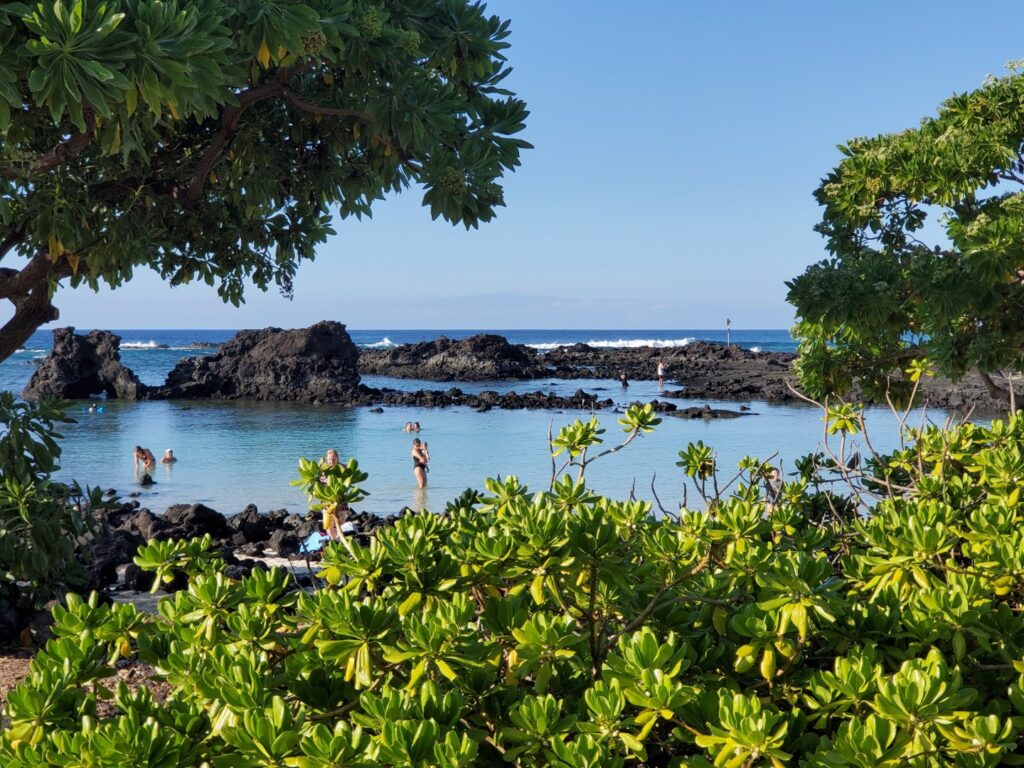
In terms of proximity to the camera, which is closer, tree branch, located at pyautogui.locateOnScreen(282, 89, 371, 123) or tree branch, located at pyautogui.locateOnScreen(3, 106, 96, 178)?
tree branch, located at pyautogui.locateOnScreen(3, 106, 96, 178)

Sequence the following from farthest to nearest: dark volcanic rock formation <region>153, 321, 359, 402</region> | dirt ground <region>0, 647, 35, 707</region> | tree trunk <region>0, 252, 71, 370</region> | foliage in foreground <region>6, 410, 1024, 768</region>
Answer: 1. dark volcanic rock formation <region>153, 321, 359, 402</region>
2. tree trunk <region>0, 252, 71, 370</region>
3. dirt ground <region>0, 647, 35, 707</region>
4. foliage in foreground <region>6, 410, 1024, 768</region>

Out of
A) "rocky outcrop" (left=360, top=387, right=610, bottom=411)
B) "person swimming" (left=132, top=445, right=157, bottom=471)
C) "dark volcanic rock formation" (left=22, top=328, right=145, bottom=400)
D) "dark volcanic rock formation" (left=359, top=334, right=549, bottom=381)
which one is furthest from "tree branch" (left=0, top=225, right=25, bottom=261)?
"dark volcanic rock formation" (left=359, top=334, right=549, bottom=381)

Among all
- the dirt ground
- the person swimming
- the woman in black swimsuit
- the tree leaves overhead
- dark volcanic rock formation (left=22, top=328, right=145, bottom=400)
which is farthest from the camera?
dark volcanic rock formation (left=22, top=328, right=145, bottom=400)

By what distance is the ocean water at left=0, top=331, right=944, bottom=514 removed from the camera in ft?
64.0

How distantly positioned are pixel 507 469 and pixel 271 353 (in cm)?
2814

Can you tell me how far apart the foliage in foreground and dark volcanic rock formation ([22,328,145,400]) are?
45.6 metres

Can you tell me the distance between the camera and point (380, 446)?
27.3 meters

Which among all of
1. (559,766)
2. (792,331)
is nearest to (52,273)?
(559,766)

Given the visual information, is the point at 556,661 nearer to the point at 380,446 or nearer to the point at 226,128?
the point at 226,128

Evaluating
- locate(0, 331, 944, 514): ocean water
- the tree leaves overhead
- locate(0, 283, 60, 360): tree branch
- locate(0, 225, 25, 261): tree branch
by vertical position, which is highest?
the tree leaves overhead

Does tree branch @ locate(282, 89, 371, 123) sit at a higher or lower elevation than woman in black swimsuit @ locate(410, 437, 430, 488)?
higher

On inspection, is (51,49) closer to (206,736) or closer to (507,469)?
(206,736)

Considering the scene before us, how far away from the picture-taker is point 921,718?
80.0 inches

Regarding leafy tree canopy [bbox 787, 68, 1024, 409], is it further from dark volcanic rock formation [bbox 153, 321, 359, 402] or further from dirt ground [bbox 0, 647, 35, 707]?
dark volcanic rock formation [bbox 153, 321, 359, 402]
